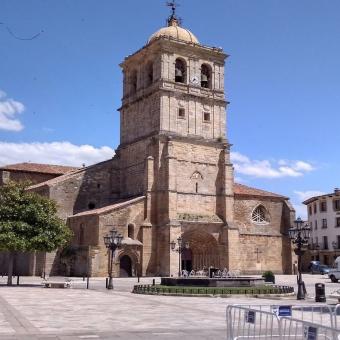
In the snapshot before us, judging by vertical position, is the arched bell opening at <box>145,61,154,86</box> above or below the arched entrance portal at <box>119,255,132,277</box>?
above

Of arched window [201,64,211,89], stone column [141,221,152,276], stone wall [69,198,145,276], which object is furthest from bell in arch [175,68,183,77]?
stone column [141,221,152,276]

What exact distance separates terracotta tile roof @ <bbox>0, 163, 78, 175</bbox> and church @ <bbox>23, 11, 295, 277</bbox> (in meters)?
5.50

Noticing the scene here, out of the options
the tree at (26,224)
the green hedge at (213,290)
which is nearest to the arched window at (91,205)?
the tree at (26,224)

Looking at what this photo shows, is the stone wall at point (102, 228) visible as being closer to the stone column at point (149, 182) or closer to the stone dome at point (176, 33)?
the stone column at point (149, 182)

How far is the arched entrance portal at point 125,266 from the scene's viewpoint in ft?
149

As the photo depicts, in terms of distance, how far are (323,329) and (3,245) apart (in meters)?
25.9

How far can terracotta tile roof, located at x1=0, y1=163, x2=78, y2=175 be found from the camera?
5539 cm

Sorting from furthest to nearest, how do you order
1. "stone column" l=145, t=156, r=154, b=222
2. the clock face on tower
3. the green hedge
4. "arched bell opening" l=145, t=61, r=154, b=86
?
"arched bell opening" l=145, t=61, r=154, b=86, the clock face on tower, "stone column" l=145, t=156, r=154, b=222, the green hedge

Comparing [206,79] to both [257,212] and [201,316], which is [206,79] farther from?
[201,316]

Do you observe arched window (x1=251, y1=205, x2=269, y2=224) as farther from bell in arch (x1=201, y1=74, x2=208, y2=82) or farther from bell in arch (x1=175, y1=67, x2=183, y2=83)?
bell in arch (x1=175, y1=67, x2=183, y2=83)

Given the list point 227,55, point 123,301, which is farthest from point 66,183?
point 123,301

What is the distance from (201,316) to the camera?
15.8 meters

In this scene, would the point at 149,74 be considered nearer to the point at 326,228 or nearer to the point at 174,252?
the point at 174,252

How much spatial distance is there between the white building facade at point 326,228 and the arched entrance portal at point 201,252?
27381 mm
